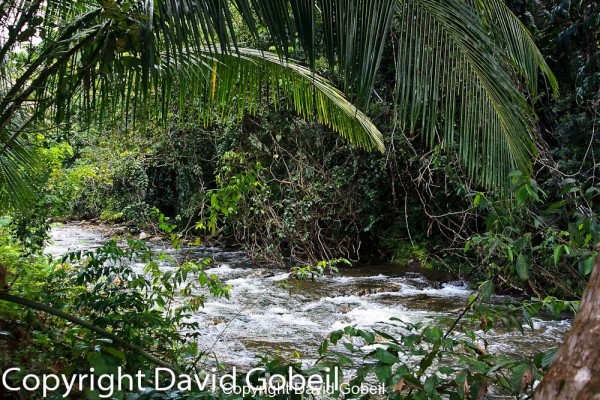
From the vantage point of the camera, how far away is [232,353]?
4543 millimetres

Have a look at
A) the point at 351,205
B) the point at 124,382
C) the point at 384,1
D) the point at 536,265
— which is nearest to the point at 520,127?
the point at 384,1

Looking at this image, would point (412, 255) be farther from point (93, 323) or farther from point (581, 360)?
point (581, 360)

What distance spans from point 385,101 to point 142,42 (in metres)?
6.29

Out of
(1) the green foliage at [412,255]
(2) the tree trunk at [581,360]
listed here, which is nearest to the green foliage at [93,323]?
(2) the tree trunk at [581,360]

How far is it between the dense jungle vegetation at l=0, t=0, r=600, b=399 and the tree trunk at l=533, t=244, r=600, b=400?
62 centimetres

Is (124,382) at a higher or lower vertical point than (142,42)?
lower

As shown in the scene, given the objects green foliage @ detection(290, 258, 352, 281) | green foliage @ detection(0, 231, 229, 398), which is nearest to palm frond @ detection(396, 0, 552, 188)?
green foliage @ detection(0, 231, 229, 398)

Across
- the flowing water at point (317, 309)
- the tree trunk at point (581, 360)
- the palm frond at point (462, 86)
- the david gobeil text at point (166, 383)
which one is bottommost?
the flowing water at point (317, 309)

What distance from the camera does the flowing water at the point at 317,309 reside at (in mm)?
4805

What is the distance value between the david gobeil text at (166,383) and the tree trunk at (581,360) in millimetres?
783

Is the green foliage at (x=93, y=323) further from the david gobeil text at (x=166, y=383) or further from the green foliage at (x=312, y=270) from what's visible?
the green foliage at (x=312, y=270)

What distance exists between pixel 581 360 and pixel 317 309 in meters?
5.37

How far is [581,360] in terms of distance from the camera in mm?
869

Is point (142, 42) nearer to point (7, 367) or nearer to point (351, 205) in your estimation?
point (7, 367)
